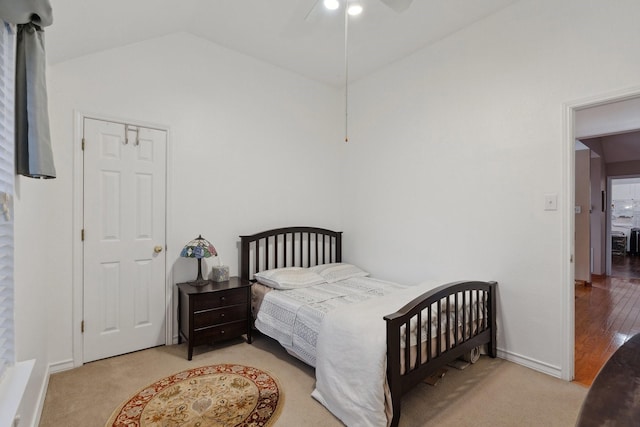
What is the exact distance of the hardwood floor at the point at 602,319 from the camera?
267cm

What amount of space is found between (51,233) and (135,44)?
1760 millimetres

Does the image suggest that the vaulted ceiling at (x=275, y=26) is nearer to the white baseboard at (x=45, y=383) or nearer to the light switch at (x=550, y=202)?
the light switch at (x=550, y=202)

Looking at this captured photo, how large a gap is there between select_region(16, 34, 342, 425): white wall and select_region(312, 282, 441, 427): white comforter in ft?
5.16

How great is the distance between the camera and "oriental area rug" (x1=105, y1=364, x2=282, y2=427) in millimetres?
1916

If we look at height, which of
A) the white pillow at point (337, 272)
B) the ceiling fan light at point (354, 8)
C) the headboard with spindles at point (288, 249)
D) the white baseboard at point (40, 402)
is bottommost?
the white baseboard at point (40, 402)

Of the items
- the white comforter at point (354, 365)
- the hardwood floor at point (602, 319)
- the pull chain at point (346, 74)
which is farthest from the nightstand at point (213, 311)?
the hardwood floor at point (602, 319)

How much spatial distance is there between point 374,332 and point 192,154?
93.8 inches

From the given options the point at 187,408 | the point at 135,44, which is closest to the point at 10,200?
the point at 187,408

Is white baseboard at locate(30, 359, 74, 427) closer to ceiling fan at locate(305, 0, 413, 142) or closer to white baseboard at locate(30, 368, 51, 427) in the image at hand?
white baseboard at locate(30, 368, 51, 427)

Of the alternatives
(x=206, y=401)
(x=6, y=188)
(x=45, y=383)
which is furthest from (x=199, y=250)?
(x=6, y=188)

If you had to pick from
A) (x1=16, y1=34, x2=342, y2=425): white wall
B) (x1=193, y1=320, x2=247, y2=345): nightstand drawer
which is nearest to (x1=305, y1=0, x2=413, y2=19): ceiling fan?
(x1=16, y1=34, x2=342, y2=425): white wall

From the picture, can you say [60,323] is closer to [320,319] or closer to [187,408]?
[187,408]

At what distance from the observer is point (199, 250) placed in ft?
9.45

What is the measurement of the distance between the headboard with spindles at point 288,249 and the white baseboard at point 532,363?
6.70 feet
